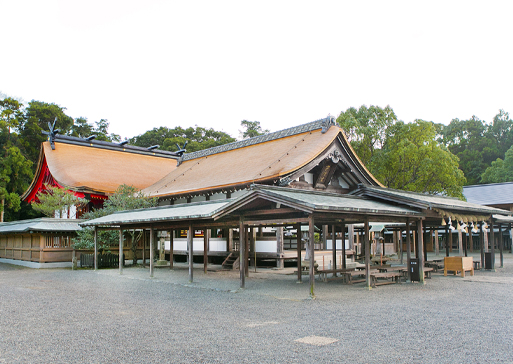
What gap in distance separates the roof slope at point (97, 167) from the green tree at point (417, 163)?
1483 centimetres

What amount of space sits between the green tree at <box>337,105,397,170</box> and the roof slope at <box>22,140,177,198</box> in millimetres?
12772

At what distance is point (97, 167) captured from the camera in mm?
26953

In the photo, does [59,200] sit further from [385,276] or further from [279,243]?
[385,276]

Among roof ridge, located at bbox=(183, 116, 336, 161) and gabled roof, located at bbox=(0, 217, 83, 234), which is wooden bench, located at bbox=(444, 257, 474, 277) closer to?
roof ridge, located at bbox=(183, 116, 336, 161)

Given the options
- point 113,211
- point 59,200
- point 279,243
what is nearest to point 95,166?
point 59,200

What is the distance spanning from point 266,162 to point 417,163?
1071 centimetres

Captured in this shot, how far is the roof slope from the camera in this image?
2450 cm

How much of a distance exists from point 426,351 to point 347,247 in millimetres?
17447

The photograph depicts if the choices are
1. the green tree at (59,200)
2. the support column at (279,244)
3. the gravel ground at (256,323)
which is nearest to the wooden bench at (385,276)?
the gravel ground at (256,323)

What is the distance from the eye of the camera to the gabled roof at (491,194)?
34250 mm

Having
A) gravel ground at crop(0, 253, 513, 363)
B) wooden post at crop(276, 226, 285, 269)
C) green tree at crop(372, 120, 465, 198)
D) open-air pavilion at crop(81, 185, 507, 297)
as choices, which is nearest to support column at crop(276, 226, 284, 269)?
wooden post at crop(276, 226, 285, 269)

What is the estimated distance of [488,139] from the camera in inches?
2163

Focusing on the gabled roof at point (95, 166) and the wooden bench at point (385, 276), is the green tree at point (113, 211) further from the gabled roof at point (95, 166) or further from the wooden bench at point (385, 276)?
the wooden bench at point (385, 276)

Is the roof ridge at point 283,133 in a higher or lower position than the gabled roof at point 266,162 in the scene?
higher
